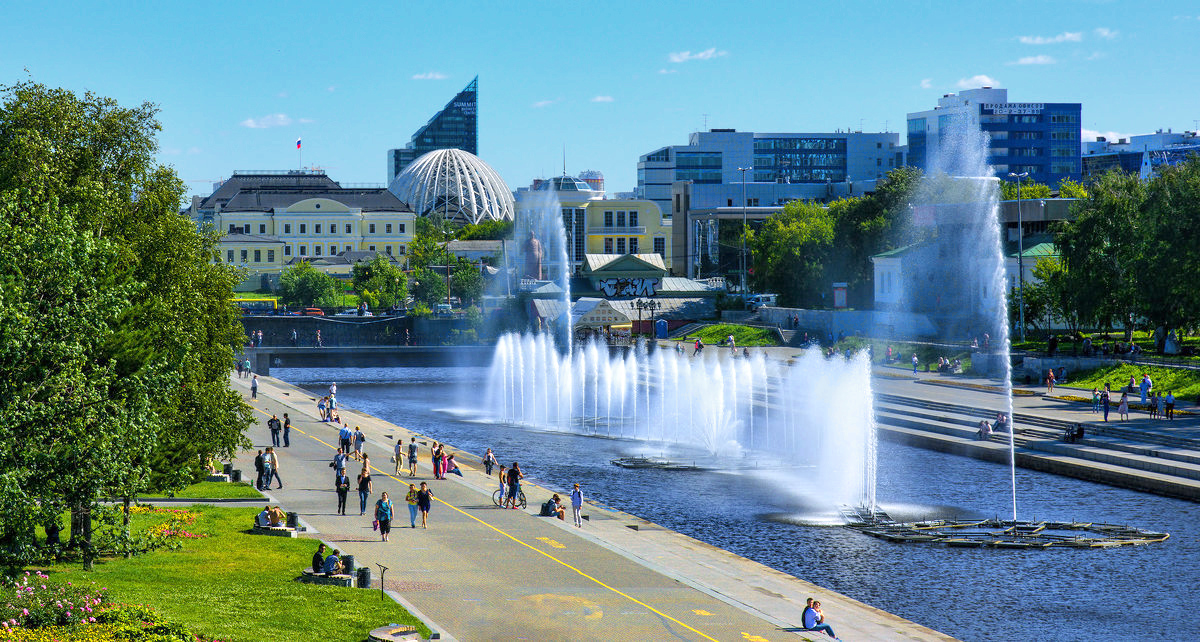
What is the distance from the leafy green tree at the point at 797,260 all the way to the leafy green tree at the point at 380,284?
41.5m

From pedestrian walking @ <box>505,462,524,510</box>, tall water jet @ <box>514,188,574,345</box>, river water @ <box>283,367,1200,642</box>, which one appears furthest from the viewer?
tall water jet @ <box>514,188,574,345</box>

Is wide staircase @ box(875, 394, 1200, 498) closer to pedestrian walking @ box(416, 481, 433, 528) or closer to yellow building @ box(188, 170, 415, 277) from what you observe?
pedestrian walking @ box(416, 481, 433, 528)

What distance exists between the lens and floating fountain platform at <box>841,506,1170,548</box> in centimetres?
3578

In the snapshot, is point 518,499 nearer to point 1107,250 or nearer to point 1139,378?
point 1139,378

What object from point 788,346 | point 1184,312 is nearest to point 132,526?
point 1184,312

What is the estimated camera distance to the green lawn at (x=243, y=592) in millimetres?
23391

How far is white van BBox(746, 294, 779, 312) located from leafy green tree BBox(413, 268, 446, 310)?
35440 mm

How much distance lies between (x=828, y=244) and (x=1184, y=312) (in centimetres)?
5267

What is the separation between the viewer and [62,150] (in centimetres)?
3136

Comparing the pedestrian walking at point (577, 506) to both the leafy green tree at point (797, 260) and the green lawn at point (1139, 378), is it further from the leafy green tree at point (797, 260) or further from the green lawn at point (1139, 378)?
the leafy green tree at point (797, 260)

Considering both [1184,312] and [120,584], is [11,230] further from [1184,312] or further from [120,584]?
[1184,312]

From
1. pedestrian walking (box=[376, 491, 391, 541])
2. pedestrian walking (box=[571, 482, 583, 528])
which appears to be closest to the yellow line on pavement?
pedestrian walking (box=[571, 482, 583, 528])

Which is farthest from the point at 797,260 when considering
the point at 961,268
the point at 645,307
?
the point at 961,268

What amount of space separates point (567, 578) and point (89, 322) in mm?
11209
